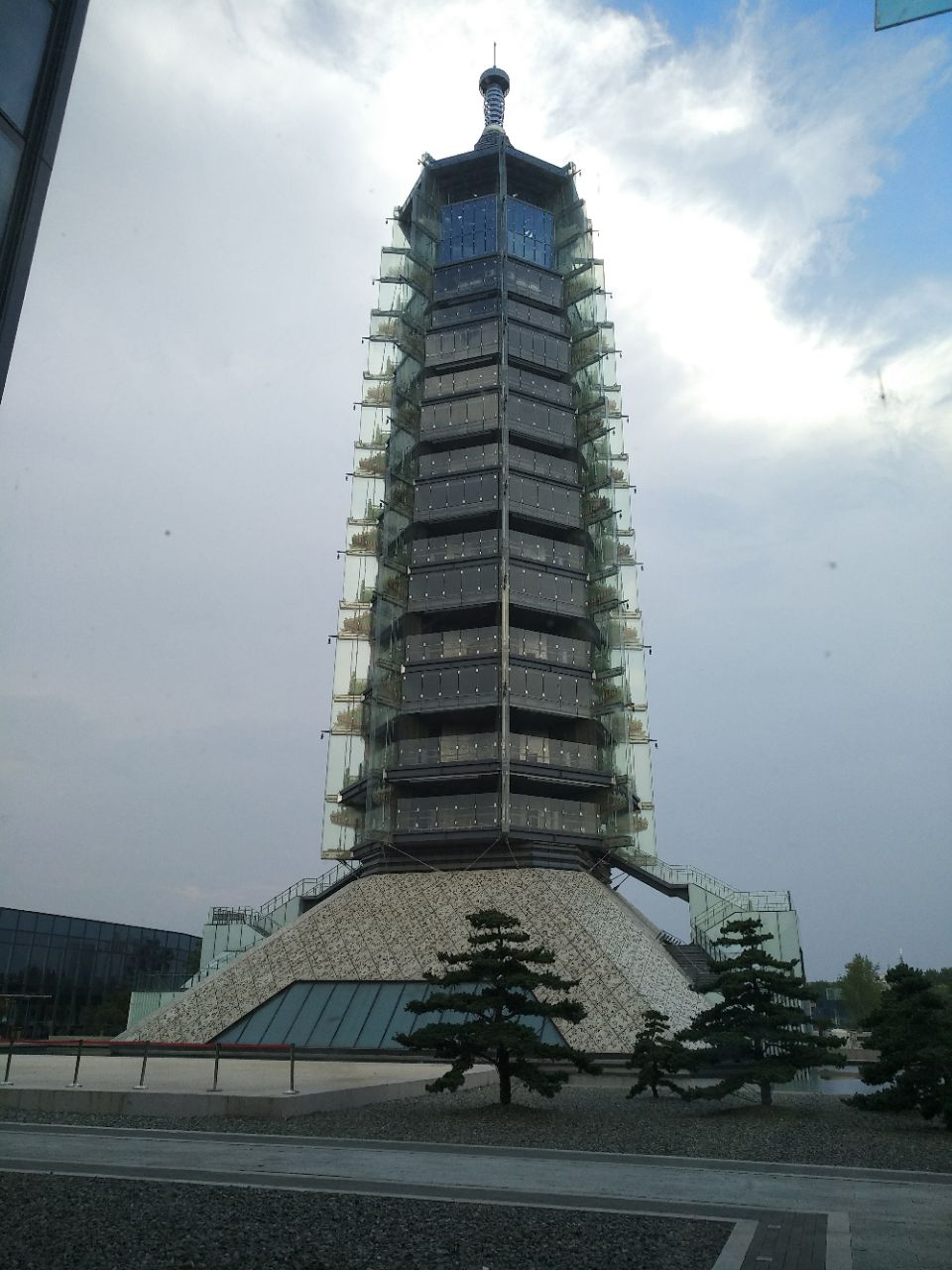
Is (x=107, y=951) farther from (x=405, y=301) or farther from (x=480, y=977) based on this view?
(x=480, y=977)

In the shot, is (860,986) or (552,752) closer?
(552,752)

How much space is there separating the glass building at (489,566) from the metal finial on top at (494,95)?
976cm

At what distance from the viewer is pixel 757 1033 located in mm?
25734

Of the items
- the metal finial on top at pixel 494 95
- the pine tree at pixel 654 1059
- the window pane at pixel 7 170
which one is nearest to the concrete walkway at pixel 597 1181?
the pine tree at pixel 654 1059

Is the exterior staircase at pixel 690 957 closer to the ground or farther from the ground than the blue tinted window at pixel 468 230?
closer to the ground

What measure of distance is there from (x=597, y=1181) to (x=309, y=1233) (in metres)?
5.73

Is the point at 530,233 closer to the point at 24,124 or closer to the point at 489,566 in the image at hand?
the point at 489,566

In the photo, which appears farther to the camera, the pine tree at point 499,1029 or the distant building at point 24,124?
the pine tree at point 499,1029

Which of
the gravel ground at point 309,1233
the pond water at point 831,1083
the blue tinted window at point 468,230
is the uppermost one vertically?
the blue tinted window at point 468,230

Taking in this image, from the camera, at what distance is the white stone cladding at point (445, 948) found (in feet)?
128

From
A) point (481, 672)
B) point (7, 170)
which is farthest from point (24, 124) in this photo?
point (481, 672)

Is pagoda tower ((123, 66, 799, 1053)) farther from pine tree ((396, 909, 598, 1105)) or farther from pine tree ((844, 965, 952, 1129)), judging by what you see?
pine tree ((844, 965, 952, 1129))

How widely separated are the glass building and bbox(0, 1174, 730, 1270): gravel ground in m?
36.9

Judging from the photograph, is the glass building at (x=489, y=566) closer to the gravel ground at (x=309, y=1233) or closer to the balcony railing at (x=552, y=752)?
the balcony railing at (x=552, y=752)
